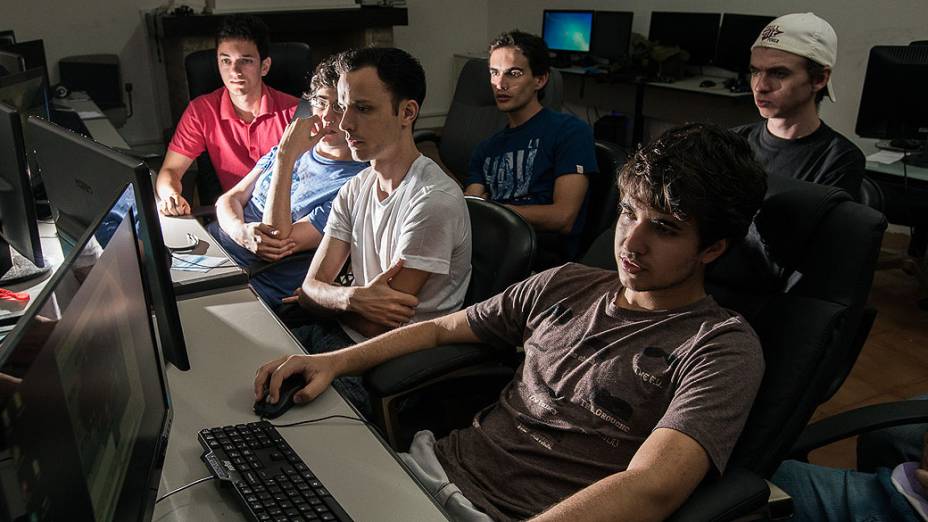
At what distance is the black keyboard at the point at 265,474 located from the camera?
1.08m

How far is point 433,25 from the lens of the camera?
21.8 ft

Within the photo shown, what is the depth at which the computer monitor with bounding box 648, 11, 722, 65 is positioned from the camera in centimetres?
541

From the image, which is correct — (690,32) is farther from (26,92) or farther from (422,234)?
(26,92)

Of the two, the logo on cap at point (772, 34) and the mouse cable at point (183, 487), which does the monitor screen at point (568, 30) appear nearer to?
the logo on cap at point (772, 34)

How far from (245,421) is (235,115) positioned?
6.74 feet

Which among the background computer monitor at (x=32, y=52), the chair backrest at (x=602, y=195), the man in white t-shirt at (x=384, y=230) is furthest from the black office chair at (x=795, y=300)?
the background computer monitor at (x=32, y=52)

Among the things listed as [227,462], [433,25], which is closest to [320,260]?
[227,462]

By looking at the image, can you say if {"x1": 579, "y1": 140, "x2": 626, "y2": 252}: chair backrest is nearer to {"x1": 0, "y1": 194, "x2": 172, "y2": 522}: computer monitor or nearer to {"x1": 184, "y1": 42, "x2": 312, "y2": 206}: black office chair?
{"x1": 184, "y1": 42, "x2": 312, "y2": 206}: black office chair

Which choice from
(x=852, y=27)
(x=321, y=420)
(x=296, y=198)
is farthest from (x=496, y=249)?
(x=852, y=27)

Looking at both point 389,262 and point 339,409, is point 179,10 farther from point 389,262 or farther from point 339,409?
point 339,409

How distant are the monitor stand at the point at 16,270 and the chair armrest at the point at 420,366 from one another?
0.94m

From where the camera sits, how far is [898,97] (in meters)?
3.14

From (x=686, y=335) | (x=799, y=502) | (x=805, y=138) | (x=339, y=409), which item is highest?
(x=805, y=138)

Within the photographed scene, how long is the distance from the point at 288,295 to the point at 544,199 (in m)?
1.01
